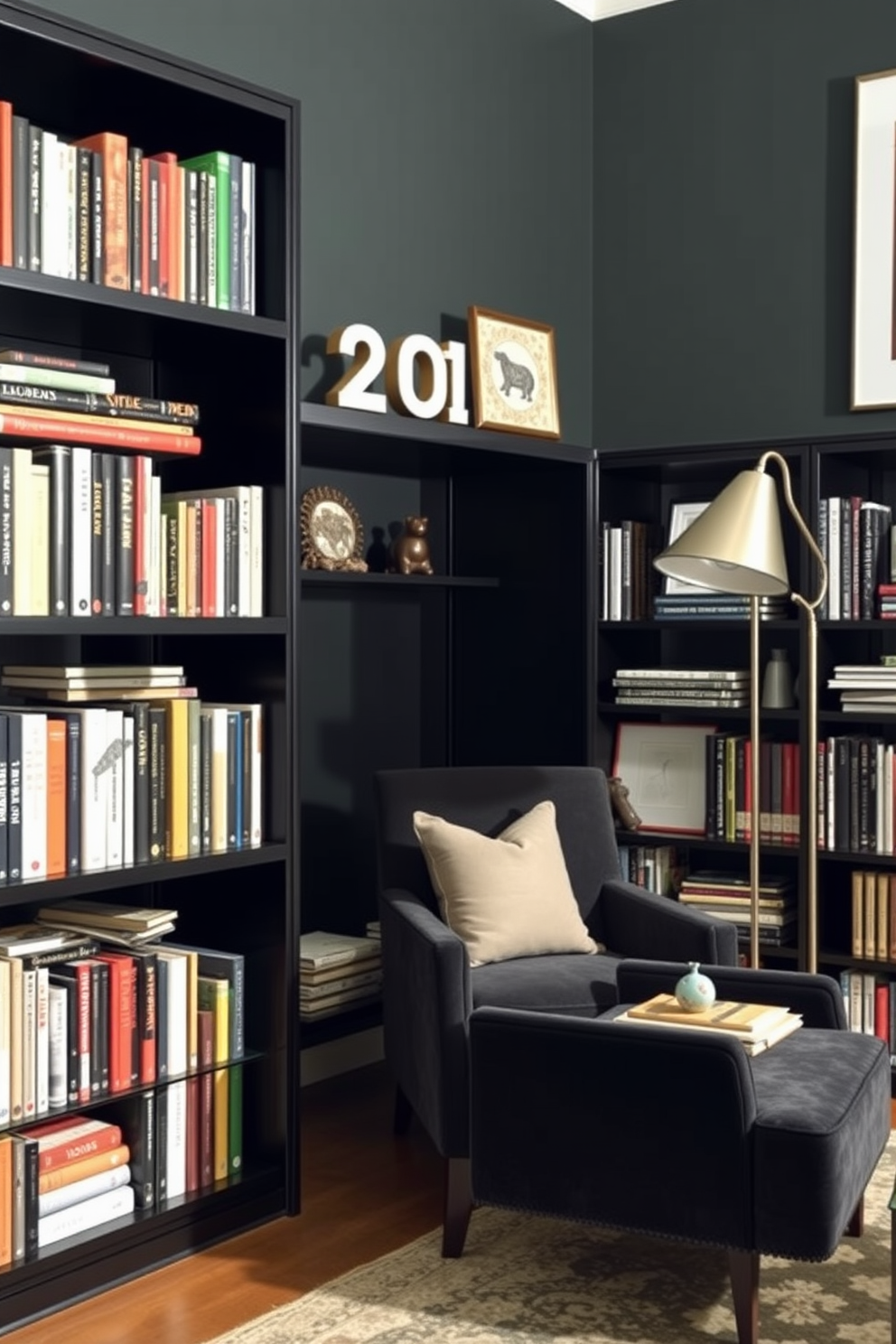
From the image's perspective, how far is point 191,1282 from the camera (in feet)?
9.99

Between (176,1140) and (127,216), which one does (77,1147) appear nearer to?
(176,1140)

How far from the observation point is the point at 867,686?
4.31 meters

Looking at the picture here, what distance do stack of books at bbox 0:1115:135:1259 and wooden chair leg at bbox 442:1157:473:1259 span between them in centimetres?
63

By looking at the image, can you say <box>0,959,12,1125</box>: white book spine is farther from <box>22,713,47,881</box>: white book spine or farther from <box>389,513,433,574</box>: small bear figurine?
<box>389,513,433,574</box>: small bear figurine

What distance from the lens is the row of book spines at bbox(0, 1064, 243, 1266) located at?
2.87 meters

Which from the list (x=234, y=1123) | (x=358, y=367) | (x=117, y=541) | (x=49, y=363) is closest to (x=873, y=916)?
(x=234, y=1123)

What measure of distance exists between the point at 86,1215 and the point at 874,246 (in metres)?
3.42

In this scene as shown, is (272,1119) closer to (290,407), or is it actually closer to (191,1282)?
(191,1282)

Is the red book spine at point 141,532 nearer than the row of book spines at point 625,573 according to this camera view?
Yes

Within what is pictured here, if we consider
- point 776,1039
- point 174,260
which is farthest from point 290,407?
point 776,1039

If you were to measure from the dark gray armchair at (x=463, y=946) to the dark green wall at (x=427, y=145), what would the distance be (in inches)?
47.8

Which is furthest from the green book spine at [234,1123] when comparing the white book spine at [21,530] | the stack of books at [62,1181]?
the white book spine at [21,530]

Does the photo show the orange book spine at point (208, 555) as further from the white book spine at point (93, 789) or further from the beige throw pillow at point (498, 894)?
the beige throw pillow at point (498, 894)

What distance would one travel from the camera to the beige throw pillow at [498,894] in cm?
370
